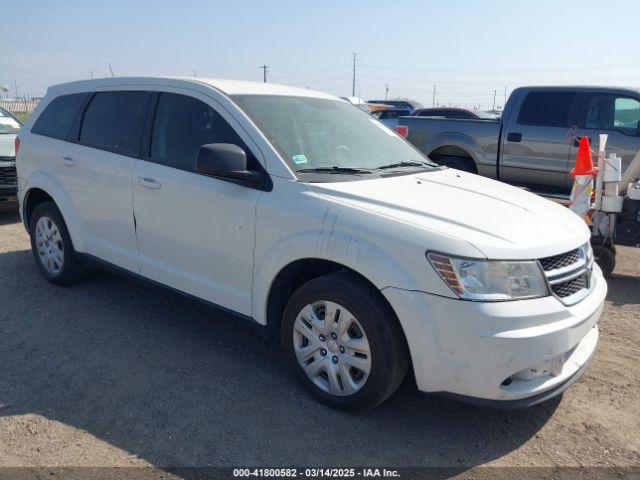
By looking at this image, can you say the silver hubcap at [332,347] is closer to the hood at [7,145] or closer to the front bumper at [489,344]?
the front bumper at [489,344]

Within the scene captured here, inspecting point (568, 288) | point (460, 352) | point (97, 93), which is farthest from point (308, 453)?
point (97, 93)

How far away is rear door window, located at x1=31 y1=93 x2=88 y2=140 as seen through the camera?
505 cm

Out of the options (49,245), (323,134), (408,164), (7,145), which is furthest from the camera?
(7,145)

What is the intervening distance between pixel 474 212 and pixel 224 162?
4.82 ft

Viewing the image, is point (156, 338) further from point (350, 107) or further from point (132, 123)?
point (350, 107)

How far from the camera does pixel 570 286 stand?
3.11m

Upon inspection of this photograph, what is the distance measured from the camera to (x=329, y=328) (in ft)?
10.7

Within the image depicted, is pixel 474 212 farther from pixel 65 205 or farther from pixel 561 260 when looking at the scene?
pixel 65 205

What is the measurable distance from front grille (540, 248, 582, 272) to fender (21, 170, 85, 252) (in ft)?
12.1

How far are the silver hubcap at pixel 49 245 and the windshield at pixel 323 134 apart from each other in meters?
2.43

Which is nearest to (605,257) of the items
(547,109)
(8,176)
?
(547,109)

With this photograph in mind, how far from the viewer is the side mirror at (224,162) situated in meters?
3.37

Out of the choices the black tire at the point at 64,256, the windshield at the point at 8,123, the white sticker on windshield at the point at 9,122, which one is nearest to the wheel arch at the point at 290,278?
the black tire at the point at 64,256

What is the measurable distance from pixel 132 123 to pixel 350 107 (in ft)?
5.67
